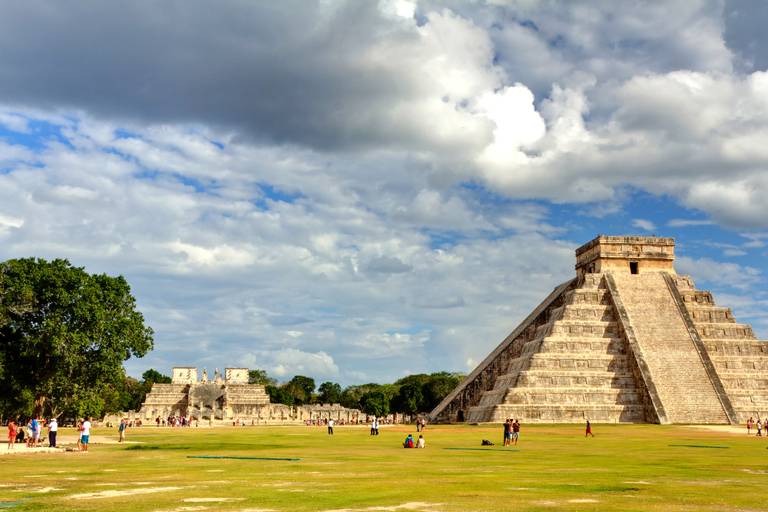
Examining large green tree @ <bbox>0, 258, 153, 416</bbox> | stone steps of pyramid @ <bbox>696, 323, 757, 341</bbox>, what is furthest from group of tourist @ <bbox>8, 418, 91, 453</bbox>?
stone steps of pyramid @ <bbox>696, 323, 757, 341</bbox>

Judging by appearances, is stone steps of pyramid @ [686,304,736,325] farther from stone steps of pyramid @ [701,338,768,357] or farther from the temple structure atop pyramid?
stone steps of pyramid @ [701,338,768,357]

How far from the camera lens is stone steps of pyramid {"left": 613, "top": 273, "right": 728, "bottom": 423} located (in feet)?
146

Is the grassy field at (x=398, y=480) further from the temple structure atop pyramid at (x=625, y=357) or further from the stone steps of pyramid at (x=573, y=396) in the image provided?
the temple structure atop pyramid at (x=625, y=357)

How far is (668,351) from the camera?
49.1 m

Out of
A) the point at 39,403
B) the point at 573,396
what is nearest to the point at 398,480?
the point at 39,403

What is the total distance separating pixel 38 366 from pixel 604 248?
43166mm

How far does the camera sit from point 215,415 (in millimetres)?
83500

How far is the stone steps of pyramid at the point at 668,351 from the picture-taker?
44.5 meters

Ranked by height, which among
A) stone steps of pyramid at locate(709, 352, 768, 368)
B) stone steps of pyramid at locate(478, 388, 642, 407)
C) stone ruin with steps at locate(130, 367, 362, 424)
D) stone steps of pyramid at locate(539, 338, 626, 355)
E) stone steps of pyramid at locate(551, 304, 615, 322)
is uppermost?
stone steps of pyramid at locate(551, 304, 615, 322)

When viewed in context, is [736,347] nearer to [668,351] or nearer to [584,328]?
[668,351]

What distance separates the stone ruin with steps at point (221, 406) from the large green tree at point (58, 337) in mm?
44826

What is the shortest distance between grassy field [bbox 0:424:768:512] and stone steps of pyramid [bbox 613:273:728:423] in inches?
864

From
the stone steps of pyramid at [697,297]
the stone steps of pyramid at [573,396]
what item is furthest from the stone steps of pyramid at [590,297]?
the stone steps of pyramid at [573,396]

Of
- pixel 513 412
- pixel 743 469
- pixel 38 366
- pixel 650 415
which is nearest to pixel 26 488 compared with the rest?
pixel 743 469
